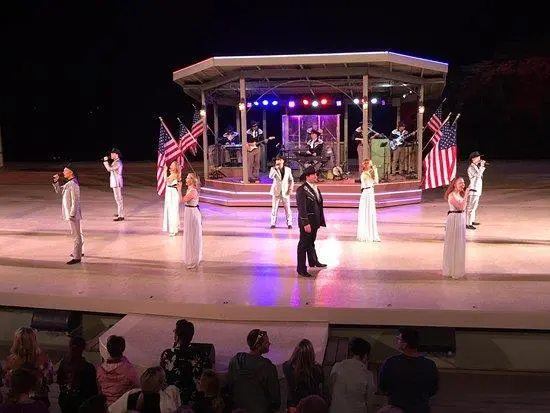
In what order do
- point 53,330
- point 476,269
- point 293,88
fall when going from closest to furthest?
point 53,330 → point 476,269 → point 293,88

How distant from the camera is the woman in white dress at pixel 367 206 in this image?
12.4 meters

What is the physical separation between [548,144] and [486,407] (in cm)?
3608

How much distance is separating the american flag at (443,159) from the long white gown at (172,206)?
5.92 m

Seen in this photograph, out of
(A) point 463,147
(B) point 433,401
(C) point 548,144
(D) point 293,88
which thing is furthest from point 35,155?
(B) point 433,401

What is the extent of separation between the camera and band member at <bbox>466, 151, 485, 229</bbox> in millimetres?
13634

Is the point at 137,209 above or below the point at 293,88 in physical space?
below

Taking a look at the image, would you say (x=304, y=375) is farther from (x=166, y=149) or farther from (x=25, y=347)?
(x=166, y=149)

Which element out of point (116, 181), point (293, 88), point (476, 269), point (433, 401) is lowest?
point (433, 401)

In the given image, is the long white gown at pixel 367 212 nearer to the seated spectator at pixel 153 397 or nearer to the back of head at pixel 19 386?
the seated spectator at pixel 153 397

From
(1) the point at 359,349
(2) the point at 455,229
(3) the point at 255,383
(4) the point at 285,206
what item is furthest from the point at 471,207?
(3) the point at 255,383

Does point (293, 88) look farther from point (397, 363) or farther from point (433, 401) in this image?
point (397, 363)

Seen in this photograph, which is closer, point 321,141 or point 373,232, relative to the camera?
point 373,232

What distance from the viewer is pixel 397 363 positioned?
16.7ft

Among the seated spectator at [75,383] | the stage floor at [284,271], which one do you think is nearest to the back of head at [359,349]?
the seated spectator at [75,383]
